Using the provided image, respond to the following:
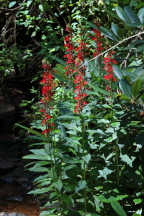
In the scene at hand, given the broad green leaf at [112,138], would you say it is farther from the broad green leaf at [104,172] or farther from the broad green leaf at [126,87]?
the broad green leaf at [126,87]

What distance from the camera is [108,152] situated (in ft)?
7.69

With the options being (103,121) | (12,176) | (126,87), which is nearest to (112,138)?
(103,121)

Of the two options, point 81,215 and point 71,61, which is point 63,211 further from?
point 71,61

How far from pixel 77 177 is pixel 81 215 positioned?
35 centimetres

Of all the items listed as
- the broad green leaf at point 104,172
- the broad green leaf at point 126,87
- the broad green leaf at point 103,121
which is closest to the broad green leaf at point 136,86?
the broad green leaf at point 126,87

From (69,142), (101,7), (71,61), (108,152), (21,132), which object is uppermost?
(101,7)

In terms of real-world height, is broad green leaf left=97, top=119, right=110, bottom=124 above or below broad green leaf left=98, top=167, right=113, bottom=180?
above

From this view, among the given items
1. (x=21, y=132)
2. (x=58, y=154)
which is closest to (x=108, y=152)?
(x=58, y=154)

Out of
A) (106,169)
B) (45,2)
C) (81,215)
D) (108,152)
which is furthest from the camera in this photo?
(45,2)

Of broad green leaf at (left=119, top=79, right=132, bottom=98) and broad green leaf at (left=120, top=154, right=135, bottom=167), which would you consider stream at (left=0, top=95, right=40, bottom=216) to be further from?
broad green leaf at (left=119, top=79, right=132, bottom=98)

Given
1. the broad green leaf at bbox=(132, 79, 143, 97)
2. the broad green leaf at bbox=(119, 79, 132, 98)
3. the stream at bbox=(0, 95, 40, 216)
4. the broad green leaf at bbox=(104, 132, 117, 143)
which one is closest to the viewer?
the broad green leaf at bbox=(132, 79, 143, 97)

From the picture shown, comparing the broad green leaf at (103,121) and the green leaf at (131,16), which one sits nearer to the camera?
the green leaf at (131,16)

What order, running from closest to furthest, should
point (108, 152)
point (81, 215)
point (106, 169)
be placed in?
point (81, 215) < point (106, 169) < point (108, 152)

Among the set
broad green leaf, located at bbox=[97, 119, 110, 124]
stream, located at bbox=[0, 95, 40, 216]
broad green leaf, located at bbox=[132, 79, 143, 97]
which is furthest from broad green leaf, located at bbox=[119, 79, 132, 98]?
stream, located at bbox=[0, 95, 40, 216]
